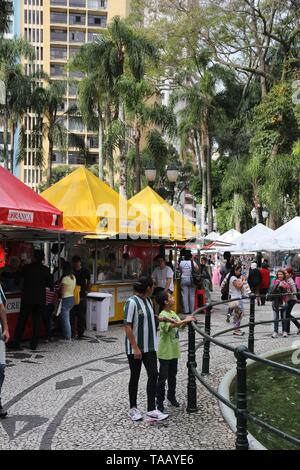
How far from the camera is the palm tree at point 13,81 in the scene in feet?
117

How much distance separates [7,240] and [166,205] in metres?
6.11

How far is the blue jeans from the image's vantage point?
11492mm

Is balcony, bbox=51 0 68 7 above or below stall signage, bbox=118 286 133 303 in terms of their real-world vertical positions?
above

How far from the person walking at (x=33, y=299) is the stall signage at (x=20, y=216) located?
33.9 inches

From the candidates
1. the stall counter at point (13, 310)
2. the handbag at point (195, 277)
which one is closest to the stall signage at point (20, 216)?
the stall counter at point (13, 310)

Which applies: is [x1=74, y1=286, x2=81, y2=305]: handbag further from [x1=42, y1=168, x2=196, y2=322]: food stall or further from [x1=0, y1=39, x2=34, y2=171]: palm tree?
[x1=0, y1=39, x2=34, y2=171]: palm tree

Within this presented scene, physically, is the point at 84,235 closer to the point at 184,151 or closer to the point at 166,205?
the point at 166,205

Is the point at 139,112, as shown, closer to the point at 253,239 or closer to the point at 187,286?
the point at 253,239

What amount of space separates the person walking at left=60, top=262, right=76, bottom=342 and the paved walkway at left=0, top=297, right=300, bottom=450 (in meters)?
0.79

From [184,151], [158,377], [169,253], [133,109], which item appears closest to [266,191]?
[133,109]

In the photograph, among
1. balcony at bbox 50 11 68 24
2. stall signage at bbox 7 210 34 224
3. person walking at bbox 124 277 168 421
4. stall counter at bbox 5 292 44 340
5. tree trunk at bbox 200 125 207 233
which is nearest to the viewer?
person walking at bbox 124 277 168 421

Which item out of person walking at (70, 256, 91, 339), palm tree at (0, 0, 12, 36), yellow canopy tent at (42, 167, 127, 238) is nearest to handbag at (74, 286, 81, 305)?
Result: person walking at (70, 256, 91, 339)

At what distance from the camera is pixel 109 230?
13.6 meters

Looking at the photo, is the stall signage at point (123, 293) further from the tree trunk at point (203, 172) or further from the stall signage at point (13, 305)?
the tree trunk at point (203, 172)
